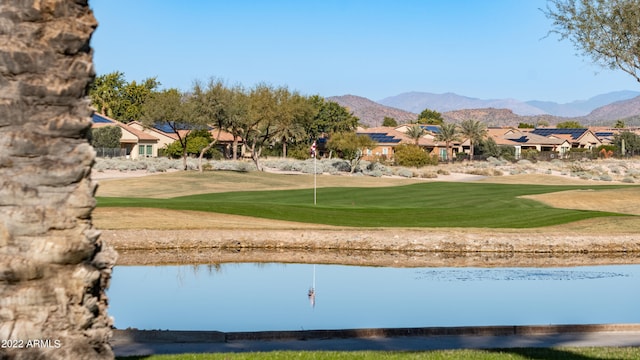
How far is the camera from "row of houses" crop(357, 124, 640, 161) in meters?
123

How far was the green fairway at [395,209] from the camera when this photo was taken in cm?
3825

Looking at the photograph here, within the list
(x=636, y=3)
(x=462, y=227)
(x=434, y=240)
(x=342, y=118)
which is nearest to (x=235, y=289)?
(x=434, y=240)

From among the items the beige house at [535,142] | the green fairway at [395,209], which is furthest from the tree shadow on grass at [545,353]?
the beige house at [535,142]

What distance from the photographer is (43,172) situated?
8625mm

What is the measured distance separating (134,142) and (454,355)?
292 ft

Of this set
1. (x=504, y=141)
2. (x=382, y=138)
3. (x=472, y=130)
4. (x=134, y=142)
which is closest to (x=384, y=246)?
(x=134, y=142)

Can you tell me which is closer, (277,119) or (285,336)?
(285,336)

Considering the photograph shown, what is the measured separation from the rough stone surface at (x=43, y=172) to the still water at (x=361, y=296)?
10.2 metres

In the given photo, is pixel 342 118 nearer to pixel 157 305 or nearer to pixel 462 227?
pixel 462 227

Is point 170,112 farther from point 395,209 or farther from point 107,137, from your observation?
point 395,209

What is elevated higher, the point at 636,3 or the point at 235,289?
the point at 636,3

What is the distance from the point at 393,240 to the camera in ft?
106

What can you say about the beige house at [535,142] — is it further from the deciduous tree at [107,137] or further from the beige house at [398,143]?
the deciduous tree at [107,137]

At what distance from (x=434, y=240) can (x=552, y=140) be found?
113884mm
